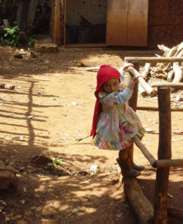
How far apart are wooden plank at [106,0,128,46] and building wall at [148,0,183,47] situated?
665 mm

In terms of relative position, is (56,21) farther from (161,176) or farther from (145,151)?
(161,176)

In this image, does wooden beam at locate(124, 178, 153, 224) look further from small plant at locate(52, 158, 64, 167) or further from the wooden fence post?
small plant at locate(52, 158, 64, 167)

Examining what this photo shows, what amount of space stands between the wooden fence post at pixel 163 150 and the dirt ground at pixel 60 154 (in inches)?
8.0

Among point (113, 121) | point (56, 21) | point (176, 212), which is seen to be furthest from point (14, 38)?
point (176, 212)

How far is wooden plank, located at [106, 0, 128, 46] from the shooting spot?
14.9 meters

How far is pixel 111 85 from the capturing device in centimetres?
439

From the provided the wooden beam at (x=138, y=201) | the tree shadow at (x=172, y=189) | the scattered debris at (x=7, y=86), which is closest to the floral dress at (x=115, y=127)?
the wooden beam at (x=138, y=201)

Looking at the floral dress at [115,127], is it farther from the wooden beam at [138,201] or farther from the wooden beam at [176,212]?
the wooden beam at [176,212]

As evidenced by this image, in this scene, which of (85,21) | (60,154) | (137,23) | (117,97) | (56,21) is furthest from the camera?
(85,21)

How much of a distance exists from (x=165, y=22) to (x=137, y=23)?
2.34ft

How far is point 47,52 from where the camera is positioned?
14195mm

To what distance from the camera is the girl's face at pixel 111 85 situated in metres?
4.37

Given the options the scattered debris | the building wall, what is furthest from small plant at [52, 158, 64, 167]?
the building wall

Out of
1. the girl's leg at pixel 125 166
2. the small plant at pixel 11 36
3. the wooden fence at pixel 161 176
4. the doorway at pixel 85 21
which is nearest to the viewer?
the wooden fence at pixel 161 176
